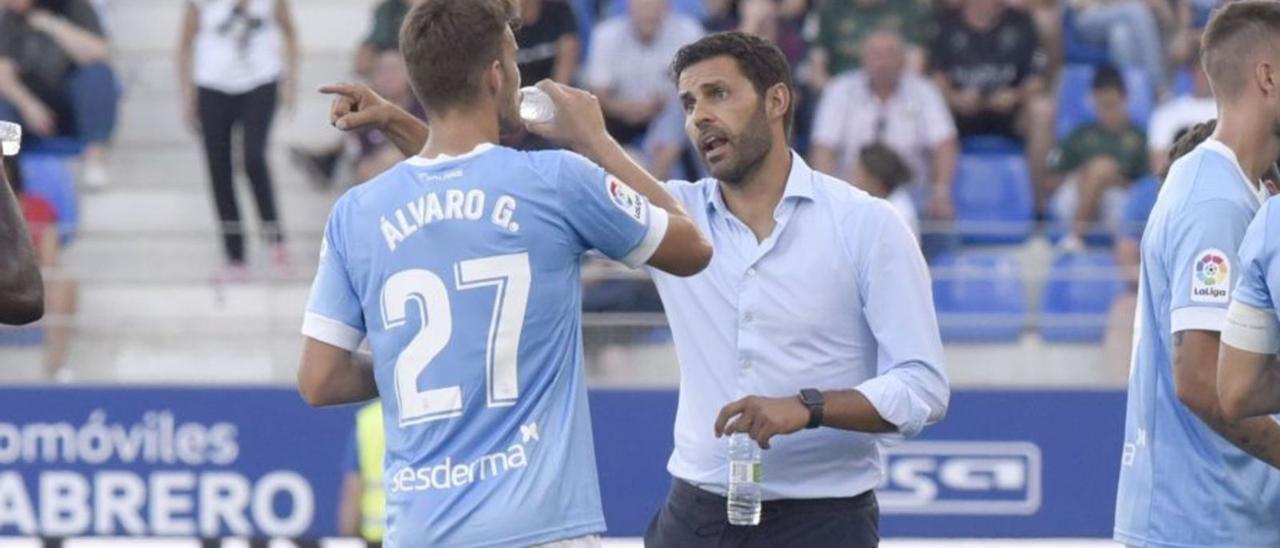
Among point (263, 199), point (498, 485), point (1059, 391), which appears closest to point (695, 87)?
point (498, 485)

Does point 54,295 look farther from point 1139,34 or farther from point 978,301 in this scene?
point 1139,34

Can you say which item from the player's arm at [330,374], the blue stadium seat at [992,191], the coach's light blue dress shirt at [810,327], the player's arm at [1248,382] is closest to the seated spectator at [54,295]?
the blue stadium seat at [992,191]

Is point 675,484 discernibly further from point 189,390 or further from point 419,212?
point 189,390

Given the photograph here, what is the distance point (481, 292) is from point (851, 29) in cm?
798

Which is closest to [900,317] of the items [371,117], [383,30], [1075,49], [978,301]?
[371,117]

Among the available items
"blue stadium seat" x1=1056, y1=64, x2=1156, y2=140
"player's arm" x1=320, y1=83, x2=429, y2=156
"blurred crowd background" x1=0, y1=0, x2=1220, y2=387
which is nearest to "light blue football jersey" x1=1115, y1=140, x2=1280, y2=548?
"player's arm" x1=320, y1=83, x2=429, y2=156

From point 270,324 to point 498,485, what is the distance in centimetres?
649

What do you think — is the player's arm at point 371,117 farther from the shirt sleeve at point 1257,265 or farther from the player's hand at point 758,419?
the shirt sleeve at point 1257,265

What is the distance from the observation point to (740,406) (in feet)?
16.5

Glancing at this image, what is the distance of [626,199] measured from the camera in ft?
15.6

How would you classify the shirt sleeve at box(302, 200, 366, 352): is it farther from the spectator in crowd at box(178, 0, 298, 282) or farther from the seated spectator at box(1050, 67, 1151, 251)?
the seated spectator at box(1050, 67, 1151, 251)

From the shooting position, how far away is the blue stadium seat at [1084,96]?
12.8 metres

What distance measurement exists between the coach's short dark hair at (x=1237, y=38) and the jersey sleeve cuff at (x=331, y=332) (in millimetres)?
1955

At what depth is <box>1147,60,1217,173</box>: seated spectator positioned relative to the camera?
1195 cm
